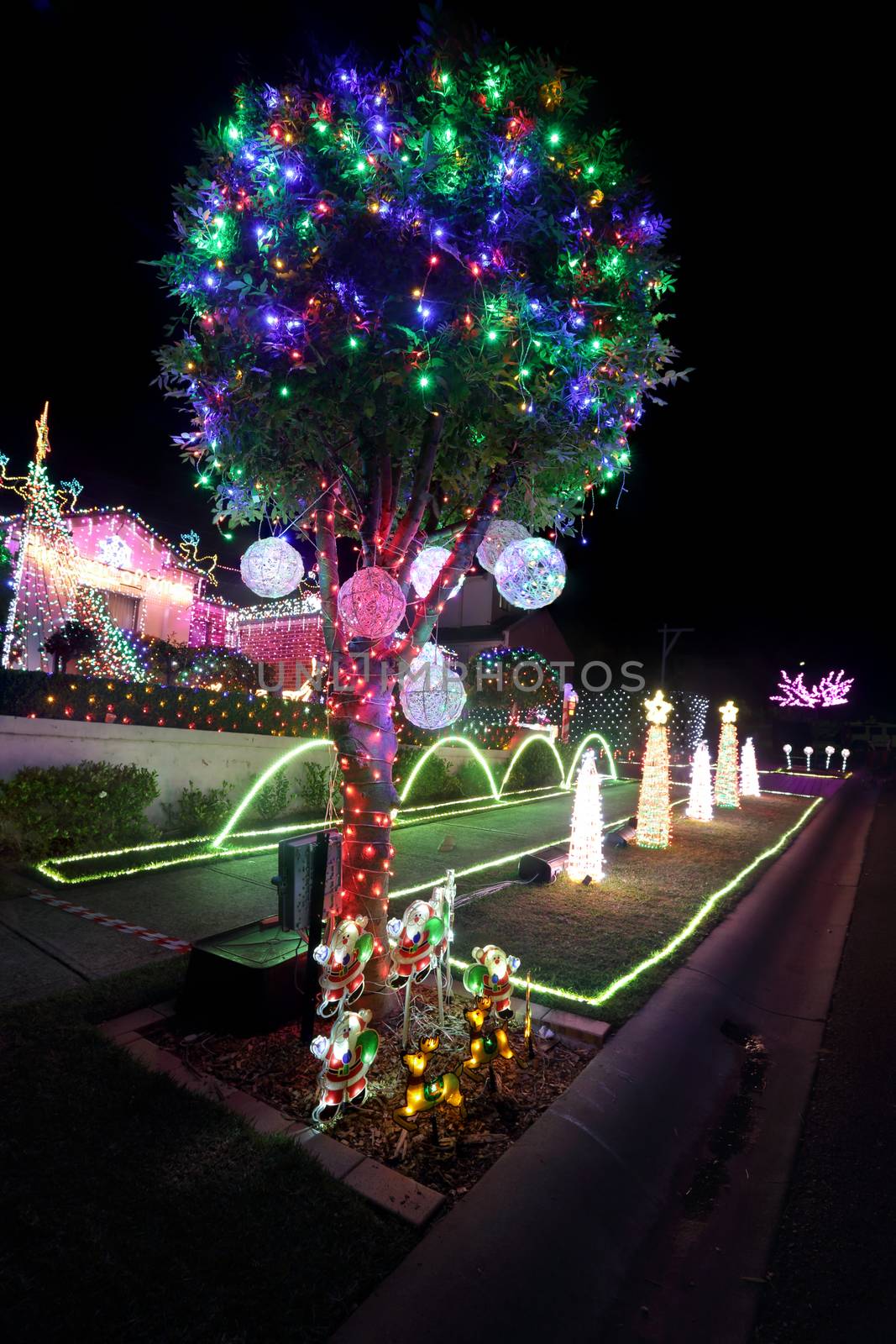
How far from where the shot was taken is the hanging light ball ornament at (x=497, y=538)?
4.71 metres

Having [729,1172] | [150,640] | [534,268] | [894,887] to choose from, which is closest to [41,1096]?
[729,1172]

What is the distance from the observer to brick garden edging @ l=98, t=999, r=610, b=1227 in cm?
248

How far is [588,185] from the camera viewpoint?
3.71 m

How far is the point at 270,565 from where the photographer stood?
4824 mm

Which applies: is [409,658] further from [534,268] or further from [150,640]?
[150,640]

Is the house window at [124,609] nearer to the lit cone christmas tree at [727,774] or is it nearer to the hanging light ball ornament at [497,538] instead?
the hanging light ball ornament at [497,538]

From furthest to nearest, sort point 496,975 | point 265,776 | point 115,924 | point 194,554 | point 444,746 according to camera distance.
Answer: point 194,554 < point 444,746 < point 265,776 < point 115,924 < point 496,975

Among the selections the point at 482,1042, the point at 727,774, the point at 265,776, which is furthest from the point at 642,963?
the point at 727,774

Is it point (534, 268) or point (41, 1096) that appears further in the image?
point (534, 268)

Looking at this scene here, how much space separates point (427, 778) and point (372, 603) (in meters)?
Result: 9.81

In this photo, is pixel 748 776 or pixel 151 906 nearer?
pixel 151 906

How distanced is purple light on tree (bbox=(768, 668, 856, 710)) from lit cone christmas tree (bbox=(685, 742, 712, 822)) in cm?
3567

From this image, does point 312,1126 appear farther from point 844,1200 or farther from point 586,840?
point 586,840

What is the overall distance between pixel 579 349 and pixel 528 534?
147 centimetres
